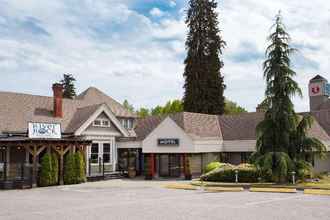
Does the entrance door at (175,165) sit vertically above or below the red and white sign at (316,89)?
below

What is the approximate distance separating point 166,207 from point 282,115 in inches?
500

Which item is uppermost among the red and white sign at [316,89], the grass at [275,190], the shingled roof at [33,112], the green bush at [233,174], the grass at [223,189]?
the red and white sign at [316,89]

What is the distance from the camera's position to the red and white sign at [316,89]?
5381 cm

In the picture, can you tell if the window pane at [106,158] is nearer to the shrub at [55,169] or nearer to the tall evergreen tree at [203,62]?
the shrub at [55,169]

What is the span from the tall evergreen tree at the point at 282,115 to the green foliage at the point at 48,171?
13633mm

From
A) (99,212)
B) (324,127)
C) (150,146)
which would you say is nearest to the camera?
(99,212)

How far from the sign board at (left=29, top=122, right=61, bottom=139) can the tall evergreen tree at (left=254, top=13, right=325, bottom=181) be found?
1444cm

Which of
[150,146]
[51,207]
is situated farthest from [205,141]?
[51,207]

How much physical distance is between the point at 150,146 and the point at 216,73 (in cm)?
2290

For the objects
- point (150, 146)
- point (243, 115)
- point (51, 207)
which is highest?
point (243, 115)

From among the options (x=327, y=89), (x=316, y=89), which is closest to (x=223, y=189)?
(x=316, y=89)

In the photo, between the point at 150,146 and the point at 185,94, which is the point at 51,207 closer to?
the point at 150,146

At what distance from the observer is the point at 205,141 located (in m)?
33.2

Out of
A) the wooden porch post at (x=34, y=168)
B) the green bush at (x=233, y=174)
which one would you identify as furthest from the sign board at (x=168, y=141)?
the wooden porch post at (x=34, y=168)
